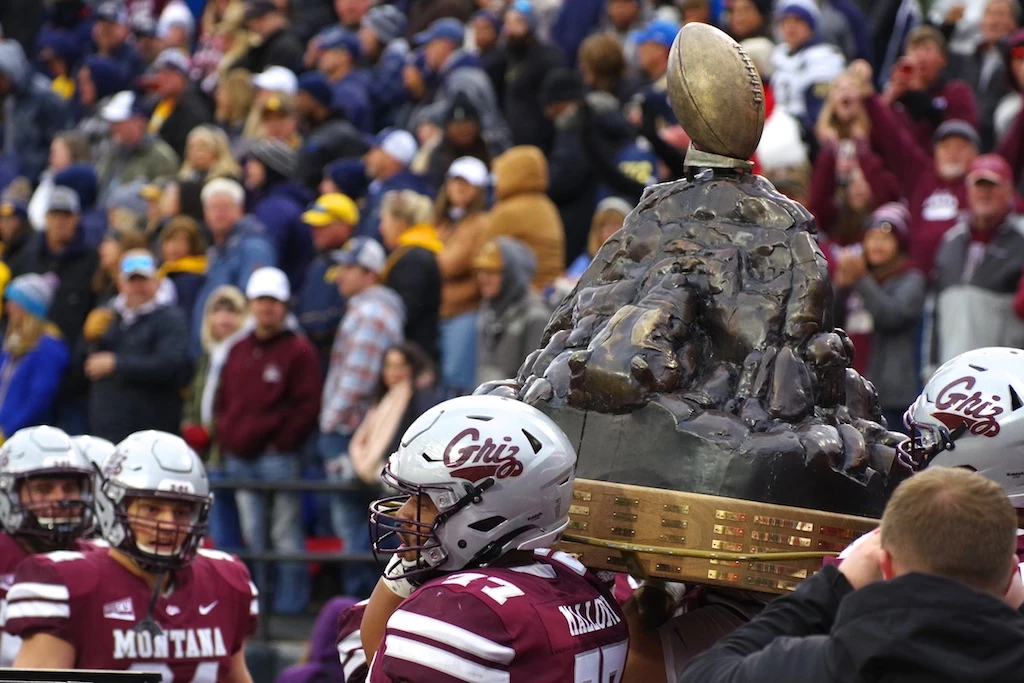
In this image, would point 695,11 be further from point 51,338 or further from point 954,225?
point 51,338

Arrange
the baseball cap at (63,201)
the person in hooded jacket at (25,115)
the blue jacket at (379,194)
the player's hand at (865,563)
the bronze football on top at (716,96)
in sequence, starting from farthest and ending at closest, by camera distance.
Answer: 1. the person in hooded jacket at (25,115)
2. the baseball cap at (63,201)
3. the blue jacket at (379,194)
4. the bronze football on top at (716,96)
5. the player's hand at (865,563)

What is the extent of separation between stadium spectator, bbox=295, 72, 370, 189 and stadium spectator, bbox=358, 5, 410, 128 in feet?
2.77

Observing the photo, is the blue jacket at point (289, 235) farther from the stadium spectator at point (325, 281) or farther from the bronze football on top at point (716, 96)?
the bronze football on top at point (716, 96)

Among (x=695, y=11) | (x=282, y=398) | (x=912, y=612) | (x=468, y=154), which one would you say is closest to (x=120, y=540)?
(x=912, y=612)

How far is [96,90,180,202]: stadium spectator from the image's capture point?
1271 cm

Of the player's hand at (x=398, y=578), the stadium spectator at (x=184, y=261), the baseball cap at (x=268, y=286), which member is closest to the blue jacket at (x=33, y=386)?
the stadium spectator at (x=184, y=261)

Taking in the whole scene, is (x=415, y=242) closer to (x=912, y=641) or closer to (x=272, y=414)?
(x=272, y=414)

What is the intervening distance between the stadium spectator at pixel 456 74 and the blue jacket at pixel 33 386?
287cm

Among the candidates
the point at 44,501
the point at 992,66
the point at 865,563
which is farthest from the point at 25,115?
the point at 865,563

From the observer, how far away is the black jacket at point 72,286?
11008 millimetres

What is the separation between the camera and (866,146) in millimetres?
9430

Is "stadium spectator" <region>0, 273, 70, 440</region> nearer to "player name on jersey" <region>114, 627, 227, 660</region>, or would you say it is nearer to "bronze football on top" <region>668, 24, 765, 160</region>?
"player name on jersey" <region>114, 627, 227, 660</region>

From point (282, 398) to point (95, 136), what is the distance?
6.07m

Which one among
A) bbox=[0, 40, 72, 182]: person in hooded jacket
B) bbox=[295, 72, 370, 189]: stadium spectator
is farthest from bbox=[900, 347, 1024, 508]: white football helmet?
bbox=[0, 40, 72, 182]: person in hooded jacket
